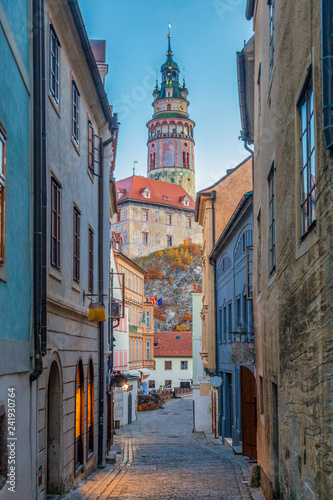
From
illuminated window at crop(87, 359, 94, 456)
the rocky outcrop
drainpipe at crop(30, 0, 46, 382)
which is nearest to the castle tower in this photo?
the rocky outcrop

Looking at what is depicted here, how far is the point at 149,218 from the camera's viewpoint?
103 meters

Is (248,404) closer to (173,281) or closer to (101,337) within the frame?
(101,337)

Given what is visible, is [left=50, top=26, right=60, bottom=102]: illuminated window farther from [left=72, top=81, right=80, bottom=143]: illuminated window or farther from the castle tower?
the castle tower

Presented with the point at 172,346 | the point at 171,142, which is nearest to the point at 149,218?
the point at 171,142

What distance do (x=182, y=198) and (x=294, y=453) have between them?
10204 centimetres

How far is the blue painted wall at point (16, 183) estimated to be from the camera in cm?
766

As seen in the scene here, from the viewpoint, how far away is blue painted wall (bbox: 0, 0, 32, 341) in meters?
7.66

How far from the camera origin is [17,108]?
8297 mm

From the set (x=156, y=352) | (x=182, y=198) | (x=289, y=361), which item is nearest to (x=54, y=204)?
(x=289, y=361)

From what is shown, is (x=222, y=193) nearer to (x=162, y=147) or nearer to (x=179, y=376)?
(x=179, y=376)

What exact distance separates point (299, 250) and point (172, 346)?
6771cm

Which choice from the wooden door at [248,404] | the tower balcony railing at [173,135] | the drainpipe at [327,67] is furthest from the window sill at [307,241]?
the tower balcony railing at [173,135]

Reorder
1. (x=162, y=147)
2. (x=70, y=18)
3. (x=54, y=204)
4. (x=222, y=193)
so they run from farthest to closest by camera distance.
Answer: (x=162, y=147)
(x=222, y=193)
(x=70, y=18)
(x=54, y=204)

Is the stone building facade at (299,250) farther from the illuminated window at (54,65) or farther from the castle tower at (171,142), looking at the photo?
the castle tower at (171,142)
